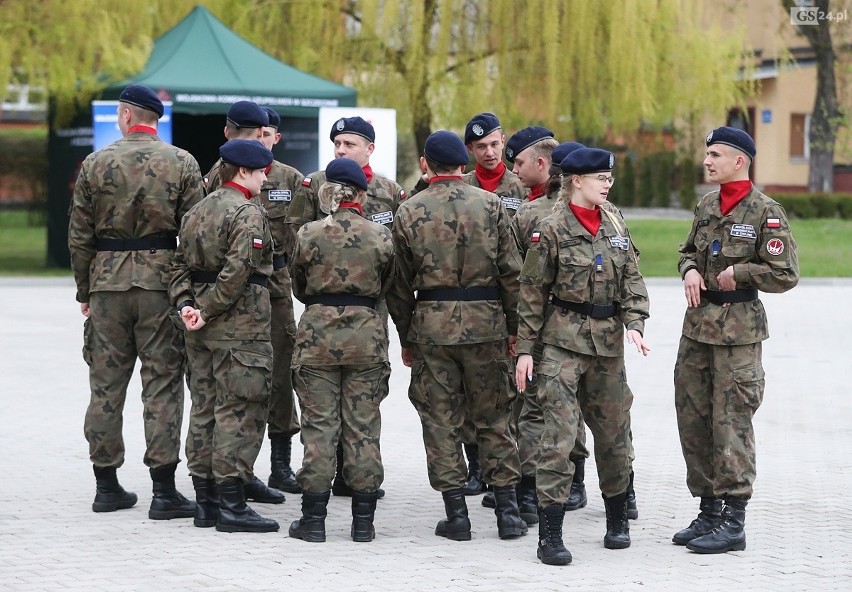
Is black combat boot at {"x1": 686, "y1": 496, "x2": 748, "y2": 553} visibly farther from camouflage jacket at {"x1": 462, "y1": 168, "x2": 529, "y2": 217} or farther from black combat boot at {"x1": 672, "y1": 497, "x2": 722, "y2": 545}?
camouflage jacket at {"x1": 462, "y1": 168, "x2": 529, "y2": 217}

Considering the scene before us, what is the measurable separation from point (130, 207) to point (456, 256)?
6.09 feet

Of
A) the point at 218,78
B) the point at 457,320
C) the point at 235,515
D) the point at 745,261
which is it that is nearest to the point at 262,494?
the point at 235,515

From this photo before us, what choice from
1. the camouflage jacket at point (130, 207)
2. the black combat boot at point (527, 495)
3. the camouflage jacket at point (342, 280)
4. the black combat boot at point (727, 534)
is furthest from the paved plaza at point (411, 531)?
the camouflage jacket at point (130, 207)

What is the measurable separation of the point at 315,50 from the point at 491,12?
3340mm

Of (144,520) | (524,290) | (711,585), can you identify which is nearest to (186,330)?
(144,520)

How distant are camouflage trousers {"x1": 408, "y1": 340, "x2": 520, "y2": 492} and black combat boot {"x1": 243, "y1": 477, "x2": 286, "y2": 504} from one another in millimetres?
1176

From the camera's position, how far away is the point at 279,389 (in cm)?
809

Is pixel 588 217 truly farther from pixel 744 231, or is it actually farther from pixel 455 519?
pixel 455 519

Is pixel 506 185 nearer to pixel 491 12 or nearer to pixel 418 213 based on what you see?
pixel 418 213

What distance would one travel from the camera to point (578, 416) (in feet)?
21.4

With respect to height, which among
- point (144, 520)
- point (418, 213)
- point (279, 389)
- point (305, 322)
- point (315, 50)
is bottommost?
point (144, 520)

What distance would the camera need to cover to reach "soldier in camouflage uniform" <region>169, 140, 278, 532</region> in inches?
273

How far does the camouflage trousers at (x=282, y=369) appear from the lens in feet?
26.2

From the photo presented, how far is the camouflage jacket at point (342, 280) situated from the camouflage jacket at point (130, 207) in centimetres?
95
